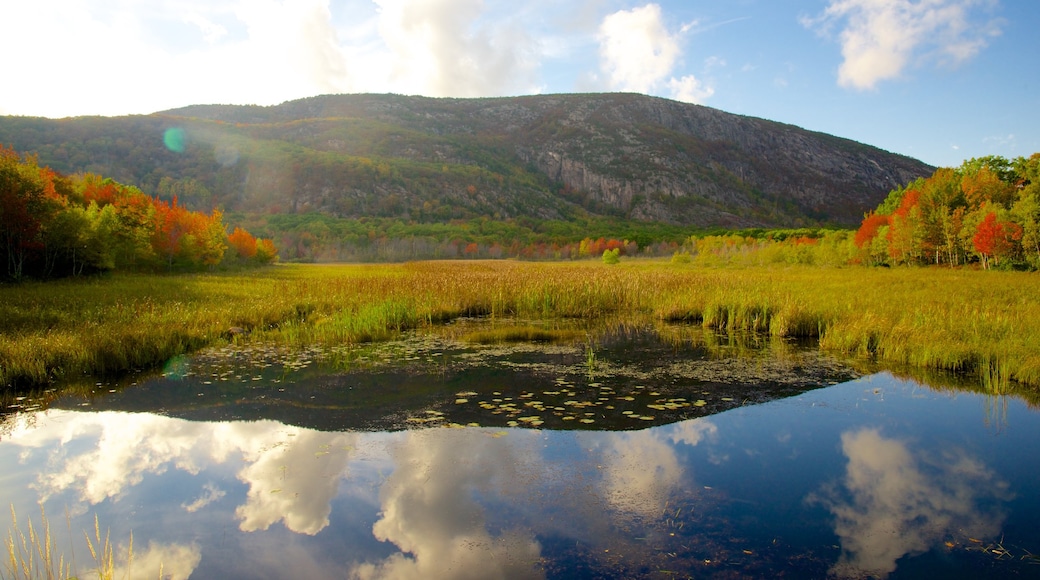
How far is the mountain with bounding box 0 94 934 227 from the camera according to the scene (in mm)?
103188

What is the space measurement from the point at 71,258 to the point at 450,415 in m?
29.2

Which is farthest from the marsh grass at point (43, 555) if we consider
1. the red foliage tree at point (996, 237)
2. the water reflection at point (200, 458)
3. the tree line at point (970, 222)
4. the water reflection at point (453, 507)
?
the red foliage tree at point (996, 237)

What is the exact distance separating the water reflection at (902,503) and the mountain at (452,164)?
107367 millimetres

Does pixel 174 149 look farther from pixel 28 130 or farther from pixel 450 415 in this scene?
pixel 450 415

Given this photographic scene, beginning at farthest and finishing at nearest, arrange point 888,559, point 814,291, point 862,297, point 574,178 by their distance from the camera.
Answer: point 574,178 < point 814,291 < point 862,297 < point 888,559

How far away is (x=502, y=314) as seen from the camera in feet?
67.2

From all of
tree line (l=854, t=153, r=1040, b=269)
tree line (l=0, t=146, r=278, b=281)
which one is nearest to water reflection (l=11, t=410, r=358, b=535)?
tree line (l=0, t=146, r=278, b=281)

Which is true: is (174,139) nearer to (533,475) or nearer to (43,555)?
(43,555)

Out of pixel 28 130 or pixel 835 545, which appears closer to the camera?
pixel 835 545

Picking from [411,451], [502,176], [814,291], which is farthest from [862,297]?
[502,176]

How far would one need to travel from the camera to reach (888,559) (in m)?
4.43

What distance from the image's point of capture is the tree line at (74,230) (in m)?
24.4

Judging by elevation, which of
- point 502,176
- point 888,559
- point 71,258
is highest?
point 502,176

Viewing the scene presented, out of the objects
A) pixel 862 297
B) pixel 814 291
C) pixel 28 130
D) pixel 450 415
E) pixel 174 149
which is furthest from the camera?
pixel 174 149
